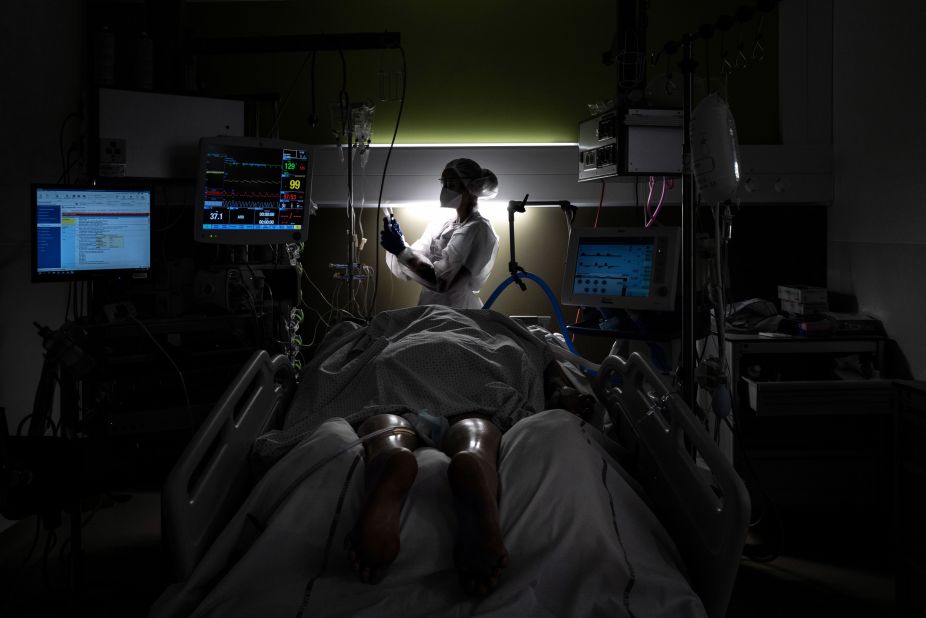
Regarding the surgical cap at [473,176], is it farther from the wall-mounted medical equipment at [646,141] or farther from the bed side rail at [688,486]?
the bed side rail at [688,486]

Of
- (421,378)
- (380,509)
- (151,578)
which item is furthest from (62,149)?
(380,509)

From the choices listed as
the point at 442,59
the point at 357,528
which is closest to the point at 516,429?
the point at 357,528

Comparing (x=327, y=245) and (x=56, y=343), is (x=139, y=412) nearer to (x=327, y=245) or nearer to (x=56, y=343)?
(x=56, y=343)

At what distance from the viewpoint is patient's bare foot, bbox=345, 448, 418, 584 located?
138 centimetres

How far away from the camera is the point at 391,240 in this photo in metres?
3.58

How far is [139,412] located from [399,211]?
6.51 feet

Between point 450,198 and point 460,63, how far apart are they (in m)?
0.84

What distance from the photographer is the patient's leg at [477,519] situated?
134cm

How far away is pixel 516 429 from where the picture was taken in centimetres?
183

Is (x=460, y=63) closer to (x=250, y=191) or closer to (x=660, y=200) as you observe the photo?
→ (x=660, y=200)

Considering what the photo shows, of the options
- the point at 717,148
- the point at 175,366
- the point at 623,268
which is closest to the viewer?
the point at 717,148

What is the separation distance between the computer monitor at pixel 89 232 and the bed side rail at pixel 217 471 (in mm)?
911

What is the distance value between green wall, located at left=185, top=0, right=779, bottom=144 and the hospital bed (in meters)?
2.46

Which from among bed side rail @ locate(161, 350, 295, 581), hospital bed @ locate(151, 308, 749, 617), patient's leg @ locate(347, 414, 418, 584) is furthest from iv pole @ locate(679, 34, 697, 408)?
bed side rail @ locate(161, 350, 295, 581)
